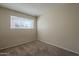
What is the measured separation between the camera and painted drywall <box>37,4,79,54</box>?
4.72 feet

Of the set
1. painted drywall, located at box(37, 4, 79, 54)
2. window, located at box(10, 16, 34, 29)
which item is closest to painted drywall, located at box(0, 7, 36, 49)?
window, located at box(10, 16, 34, 29)

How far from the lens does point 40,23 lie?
1547 mm

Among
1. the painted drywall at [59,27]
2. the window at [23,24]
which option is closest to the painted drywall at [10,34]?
the window at [23,24]

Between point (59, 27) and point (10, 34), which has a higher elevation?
point (59, 27)

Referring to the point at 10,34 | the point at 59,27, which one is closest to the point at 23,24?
the point at 10,34

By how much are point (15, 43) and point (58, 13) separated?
49.5 inches

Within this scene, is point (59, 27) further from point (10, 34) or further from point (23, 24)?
point (10, 34)

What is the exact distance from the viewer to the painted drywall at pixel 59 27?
1439mm

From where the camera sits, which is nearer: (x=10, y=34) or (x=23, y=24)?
(x=23, y=24)

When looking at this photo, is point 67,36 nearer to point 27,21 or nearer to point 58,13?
point 58,13

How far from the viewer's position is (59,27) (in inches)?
57.9

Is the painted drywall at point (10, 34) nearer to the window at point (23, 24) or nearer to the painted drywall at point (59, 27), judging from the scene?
the window at point (23, 24)

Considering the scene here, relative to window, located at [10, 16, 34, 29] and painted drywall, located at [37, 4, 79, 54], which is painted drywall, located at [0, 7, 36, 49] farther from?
painted drywall, located at [37, 4, 79, 54]

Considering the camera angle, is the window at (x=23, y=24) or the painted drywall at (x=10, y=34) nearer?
the window at (x=23, y=24)
